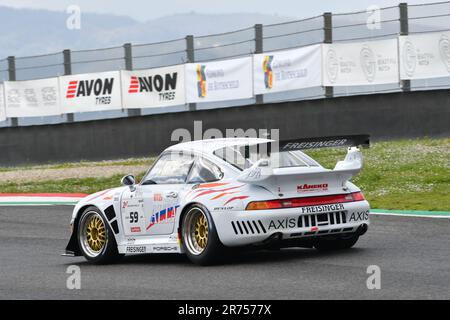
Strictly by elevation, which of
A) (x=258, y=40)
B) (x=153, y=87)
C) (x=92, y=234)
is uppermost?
(x=258, y=40)

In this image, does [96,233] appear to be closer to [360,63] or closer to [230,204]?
[230,204]

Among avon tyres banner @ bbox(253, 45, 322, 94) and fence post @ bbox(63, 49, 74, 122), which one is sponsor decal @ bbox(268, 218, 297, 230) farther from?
fence post @ bbox(63, 49, 74, 122)

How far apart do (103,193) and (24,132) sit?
17972mm

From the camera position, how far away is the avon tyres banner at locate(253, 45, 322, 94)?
25344 mm

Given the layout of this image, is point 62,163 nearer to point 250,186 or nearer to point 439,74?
point 439,74

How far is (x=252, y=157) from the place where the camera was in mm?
11094

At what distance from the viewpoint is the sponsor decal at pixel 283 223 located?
1056 cm

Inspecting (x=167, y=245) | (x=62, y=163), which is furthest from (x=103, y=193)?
(x=62, y=163)

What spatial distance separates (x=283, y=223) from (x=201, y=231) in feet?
2.85

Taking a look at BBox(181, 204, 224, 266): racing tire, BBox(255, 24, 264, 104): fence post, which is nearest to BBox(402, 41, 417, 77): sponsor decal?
BBox(255, 24, 264, 104): fence post

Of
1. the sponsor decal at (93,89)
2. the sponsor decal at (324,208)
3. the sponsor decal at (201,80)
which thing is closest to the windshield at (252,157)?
the sponsor decal at (324,208)

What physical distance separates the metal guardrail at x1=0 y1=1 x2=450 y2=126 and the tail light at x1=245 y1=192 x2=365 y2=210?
13.1 m

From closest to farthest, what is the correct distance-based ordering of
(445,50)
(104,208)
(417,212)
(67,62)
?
(104,208) < (417,212) < (445,50) < (67,62)

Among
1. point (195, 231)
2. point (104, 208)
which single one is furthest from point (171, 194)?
point (104, 208)
